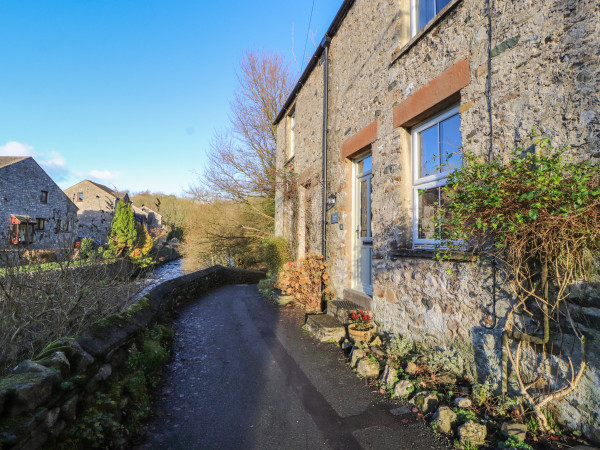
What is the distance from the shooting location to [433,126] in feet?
13.3

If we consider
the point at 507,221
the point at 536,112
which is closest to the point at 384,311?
the point at 507,221

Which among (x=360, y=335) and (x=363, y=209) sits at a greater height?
(x=363, y=209)

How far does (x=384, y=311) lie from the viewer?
4629 mm

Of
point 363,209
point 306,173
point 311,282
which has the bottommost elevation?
point 311,282

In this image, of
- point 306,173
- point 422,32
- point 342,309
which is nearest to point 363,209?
point 342,309

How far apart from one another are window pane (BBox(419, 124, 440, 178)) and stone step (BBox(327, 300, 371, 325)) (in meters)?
2.38

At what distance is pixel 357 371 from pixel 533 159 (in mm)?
2833

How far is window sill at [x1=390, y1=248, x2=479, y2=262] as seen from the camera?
3.16m

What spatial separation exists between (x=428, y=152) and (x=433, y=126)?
0.32 m

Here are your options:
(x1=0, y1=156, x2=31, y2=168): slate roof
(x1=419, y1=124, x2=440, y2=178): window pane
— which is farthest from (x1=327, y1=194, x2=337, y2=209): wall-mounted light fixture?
(x1=0, y1=156, x2=31, y2=168): slate roof

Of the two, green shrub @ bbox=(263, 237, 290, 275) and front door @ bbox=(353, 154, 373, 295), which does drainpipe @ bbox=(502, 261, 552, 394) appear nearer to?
front door @ bbox=(353, 154, 373, 295)

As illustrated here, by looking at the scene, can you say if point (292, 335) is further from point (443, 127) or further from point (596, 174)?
point (596, 174)

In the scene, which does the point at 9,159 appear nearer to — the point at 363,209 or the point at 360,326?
the point at 363,209

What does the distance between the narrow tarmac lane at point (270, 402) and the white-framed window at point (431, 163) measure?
1922mm
